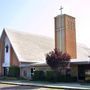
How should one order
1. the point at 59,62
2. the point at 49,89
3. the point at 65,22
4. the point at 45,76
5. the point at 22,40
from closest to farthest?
the point at 49,89
the point at 59,62
the point at 45,76
the point at 65,22
the point at 22,40

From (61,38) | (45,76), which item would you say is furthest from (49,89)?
(61,38)

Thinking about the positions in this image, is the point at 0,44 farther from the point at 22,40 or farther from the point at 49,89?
the point at 49,89

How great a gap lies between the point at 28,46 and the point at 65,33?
819cm

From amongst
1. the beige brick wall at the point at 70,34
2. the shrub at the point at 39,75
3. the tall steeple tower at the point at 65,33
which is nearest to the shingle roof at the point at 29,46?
the tall steeple tower at the point at 65,33

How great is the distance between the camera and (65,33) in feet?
123

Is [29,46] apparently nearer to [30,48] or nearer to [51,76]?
[30,48]

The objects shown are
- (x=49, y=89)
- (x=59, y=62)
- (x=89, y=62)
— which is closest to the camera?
(x=49, y=89)

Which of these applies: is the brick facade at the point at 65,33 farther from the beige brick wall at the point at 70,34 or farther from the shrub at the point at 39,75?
the shrub at the point at 39,75

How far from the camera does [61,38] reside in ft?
125

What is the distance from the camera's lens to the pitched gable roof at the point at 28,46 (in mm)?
38906

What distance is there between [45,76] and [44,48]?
13.3 metres

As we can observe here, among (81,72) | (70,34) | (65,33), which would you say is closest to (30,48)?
(65,33)

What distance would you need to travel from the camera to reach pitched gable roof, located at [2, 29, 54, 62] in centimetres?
3891

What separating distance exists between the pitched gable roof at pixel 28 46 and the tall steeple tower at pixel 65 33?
4.75 meters
